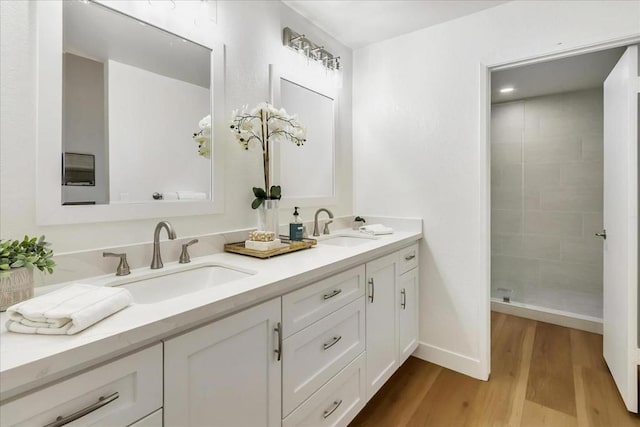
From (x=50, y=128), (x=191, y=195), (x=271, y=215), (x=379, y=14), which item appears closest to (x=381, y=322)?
(x=271, y=215)

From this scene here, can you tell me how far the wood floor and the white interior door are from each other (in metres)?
0.17

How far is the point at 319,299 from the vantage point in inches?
54.1

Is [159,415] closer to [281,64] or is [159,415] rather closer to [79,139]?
[79,139]

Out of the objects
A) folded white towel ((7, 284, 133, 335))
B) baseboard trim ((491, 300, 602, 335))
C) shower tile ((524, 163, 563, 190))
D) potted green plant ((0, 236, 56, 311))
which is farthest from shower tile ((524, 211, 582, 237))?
potted green plant ((0, 236, 56, 311))

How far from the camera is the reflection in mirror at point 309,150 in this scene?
6.84 feet

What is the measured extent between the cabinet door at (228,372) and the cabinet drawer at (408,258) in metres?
1.14

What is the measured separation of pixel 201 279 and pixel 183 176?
49 centimetres

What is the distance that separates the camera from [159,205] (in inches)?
55.4

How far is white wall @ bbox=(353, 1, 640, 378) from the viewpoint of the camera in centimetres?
200

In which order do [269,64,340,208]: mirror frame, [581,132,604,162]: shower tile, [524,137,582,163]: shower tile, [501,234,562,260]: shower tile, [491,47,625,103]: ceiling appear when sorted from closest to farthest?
[269,64,340,208]: mirror frame, [491,47,625,103]: ceiling, [581,132,604,162]: shower tile, [524,137,582,163]: shower tile, [501,234,562,260]: shower tile

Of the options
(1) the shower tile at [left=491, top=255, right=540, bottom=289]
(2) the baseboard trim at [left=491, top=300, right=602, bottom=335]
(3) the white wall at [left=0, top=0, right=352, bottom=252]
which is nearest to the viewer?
(3) the white wall at [left=0, top=0, right=352, bottom=252]

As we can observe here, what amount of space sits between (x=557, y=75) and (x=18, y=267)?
3671 mm

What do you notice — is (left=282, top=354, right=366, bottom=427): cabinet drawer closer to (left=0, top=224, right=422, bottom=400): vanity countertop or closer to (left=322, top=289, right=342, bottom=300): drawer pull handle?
(left=322, top=289, right=342, bottom=300): drawer pull handle

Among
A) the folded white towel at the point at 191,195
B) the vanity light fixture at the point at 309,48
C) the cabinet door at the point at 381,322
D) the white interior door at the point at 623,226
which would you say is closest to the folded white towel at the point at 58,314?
the folded white towel at the point at 191,195
